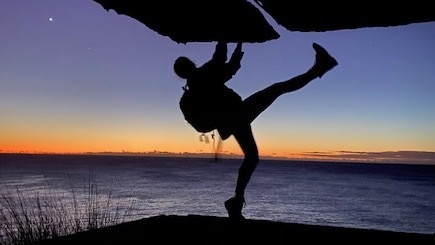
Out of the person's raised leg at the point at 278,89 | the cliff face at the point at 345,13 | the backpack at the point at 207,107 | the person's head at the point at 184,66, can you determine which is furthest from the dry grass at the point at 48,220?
the cliff face at the point at 345,13

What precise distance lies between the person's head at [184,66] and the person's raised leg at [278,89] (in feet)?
2.09

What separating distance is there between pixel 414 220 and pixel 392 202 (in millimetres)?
15153

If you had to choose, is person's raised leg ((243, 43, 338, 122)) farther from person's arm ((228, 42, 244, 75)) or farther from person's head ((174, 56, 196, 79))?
person's head ((174, 56, 196, 79))

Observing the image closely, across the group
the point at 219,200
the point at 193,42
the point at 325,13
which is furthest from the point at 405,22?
the point at 219,200

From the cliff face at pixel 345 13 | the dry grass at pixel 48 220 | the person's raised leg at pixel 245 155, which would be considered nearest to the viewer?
the cliff face at pixel 345 13

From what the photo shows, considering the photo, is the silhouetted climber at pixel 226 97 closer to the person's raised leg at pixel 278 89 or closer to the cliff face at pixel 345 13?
the person's raised leg at pixel 278 89

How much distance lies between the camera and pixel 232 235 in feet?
14.2

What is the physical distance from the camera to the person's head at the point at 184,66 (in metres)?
4.09

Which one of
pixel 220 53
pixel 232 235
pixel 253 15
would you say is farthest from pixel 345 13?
pixel 232 235

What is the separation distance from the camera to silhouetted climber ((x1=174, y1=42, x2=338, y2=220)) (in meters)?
4.01

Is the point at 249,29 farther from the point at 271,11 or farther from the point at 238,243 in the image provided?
the point at 238,243

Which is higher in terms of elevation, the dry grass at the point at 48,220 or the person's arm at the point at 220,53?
the person's arm at the point at 220,53

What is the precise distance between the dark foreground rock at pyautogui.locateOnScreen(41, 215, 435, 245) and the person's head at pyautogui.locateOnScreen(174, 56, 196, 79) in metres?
1.71

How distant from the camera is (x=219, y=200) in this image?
5019cm
